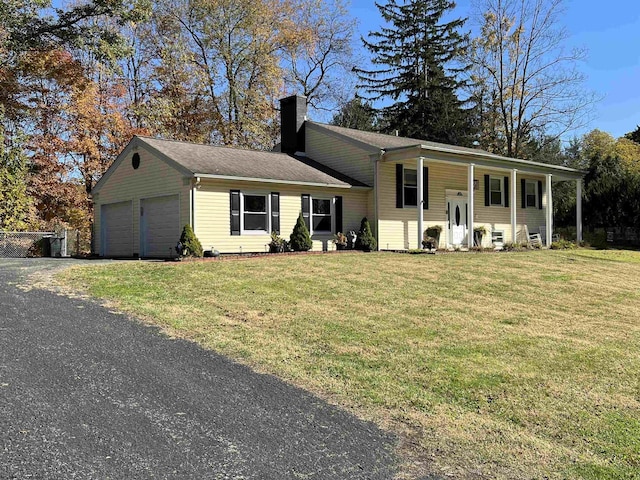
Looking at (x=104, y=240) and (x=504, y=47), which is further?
(x=504, y=47)

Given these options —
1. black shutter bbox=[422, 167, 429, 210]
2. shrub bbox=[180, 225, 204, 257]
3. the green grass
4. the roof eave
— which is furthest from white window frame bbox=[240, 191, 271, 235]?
black shutter bbox=[422, 167, 429, 210]

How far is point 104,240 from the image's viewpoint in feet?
64.1

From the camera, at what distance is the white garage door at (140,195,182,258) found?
16016mm

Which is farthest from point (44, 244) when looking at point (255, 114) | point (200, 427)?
point (200, 427)

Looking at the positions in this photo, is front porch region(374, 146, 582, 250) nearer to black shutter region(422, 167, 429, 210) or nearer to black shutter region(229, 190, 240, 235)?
black shutter region(422, 167, 429, 210)

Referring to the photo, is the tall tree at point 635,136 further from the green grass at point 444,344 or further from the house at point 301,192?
the green grass at point 444,344

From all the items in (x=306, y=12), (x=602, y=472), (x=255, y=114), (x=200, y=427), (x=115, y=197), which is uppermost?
(x=306, y=12)

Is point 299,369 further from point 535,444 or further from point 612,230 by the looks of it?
point 612,230

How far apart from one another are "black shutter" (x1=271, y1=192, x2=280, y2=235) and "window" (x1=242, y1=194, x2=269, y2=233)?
0.20m

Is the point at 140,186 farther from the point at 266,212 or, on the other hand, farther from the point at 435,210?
the point at 435,210

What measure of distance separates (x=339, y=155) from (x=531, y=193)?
9954 mm

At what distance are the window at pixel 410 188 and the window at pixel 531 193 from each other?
7.39 metres

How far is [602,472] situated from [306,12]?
33142mm

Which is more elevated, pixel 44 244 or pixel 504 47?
pixel 504 47
